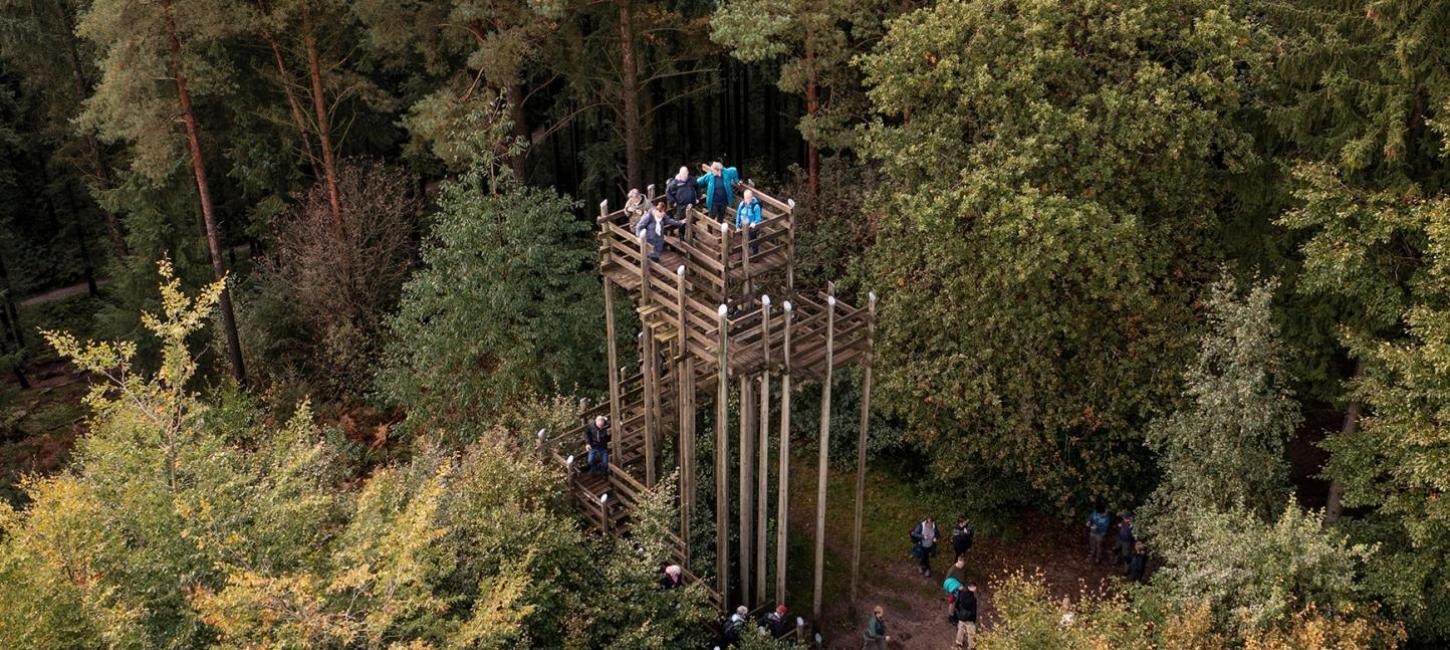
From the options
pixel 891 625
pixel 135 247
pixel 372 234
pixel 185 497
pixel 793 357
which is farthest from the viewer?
pixel 135 247

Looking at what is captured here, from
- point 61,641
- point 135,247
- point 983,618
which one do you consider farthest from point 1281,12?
point 135,247

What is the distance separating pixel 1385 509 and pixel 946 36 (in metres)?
9.58

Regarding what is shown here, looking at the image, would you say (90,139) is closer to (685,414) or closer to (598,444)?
(598,444)

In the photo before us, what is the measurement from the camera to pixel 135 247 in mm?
32219

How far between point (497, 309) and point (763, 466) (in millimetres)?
7110

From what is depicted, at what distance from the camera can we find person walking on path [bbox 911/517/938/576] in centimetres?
2152

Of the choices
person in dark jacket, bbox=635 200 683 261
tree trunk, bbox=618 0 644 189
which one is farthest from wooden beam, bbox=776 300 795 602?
tree trunk, bbox=618 0 644 189

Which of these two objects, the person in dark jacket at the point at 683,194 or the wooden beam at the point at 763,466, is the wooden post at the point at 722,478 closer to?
the wooden beam at the point at 763,466

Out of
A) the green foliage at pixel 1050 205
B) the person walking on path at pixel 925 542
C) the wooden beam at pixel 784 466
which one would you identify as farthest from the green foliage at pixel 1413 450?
the wooden beam at pixel 784 466

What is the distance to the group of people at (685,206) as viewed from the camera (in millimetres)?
17766

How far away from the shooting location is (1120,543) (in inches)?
843

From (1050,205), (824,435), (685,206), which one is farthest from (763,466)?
(1050,205)

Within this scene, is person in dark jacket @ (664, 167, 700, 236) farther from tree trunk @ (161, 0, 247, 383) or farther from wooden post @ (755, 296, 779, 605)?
tree trunk @ (161, 0, 247, 383)

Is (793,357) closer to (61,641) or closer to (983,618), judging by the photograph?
(983,618)
